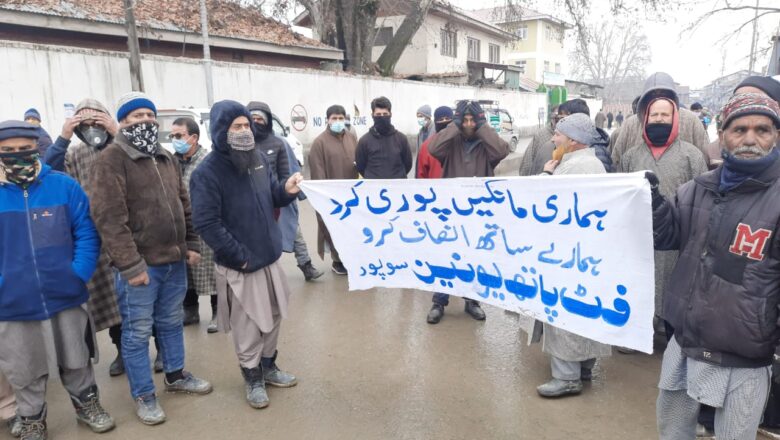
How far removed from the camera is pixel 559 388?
3383mm

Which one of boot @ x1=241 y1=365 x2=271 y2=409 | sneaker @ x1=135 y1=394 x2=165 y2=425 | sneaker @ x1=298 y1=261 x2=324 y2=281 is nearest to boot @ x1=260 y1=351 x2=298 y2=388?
boot @ x1=241 y1=365 x2=271 y2=409

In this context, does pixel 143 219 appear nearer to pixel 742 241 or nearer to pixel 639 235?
pixel 639 235

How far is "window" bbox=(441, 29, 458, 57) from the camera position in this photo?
29844 millimetres

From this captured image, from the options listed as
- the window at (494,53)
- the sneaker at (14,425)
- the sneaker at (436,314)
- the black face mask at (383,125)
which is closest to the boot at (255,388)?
the sneaker at (14,425)

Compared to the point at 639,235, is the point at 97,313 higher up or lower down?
lower down

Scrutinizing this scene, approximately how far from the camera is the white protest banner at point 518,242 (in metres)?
2.58

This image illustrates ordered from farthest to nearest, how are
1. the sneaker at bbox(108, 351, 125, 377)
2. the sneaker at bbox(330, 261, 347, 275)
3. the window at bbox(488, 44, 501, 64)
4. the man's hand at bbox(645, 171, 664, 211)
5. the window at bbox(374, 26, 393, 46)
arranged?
the window at bbox(488, 44, 501, 64) → the window at bbox(374, 26, 393, 46) → the sneaker at bbox(330, 261, 347, 275) → the sneaker at bbox(108, 351, 125, 377) → the man's hand at bbox(645, 171, 664, 211)

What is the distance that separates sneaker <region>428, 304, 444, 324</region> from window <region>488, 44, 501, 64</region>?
33801 mm

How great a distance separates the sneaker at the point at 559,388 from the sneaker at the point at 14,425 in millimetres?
3048

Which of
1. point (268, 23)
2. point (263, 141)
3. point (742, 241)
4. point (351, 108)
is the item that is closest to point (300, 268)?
point (263, 141)

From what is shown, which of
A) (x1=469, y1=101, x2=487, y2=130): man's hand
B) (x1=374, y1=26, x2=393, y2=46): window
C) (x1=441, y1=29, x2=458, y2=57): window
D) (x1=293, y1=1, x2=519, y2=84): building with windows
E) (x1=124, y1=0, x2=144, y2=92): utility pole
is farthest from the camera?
(x1=441, y1=29, x2=458, y2=57): window

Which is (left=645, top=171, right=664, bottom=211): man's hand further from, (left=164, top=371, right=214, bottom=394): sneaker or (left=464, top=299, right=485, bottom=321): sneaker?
(left=164, top=371, right=214, bottom=394): sneaker

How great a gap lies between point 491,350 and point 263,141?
269 cm

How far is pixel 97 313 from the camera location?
3.51 metres
